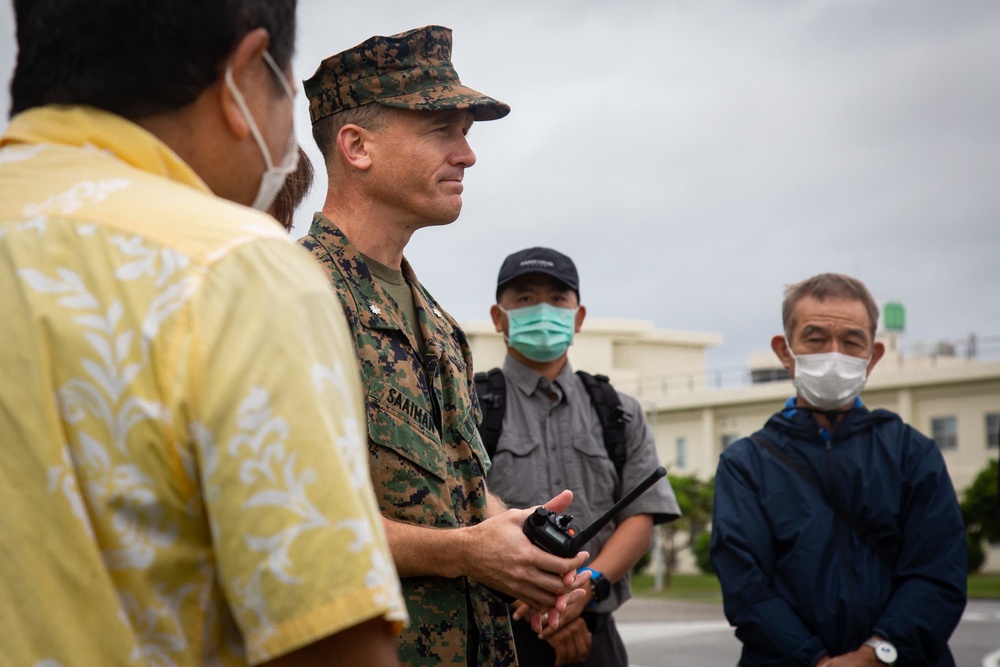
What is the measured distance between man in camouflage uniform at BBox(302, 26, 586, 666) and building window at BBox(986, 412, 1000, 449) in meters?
44.0

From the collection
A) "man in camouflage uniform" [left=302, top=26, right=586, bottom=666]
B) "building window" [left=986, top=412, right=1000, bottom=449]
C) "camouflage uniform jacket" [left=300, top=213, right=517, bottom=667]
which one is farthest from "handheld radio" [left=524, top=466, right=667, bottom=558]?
"building window" [left=986, top=412, right=1000, bottom=449]

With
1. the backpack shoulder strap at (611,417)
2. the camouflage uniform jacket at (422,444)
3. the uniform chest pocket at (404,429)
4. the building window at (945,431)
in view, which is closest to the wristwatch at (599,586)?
the backpack shoulder strap at (611,417)

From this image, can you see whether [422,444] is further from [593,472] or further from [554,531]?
[593,472]

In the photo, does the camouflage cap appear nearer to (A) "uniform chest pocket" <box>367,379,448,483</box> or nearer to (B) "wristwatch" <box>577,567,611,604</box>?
(A) "uniform chest pocket" <box>367,379,448,483</box>

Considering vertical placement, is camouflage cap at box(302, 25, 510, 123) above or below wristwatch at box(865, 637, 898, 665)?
above

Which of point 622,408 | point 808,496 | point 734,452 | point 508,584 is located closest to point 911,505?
point 808,496

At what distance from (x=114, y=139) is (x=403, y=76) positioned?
76.1 inches

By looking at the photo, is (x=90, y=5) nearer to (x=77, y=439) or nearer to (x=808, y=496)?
(x=77, y=439)

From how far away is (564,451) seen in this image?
5035 mm

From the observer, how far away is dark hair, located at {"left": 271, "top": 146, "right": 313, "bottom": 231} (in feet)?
11.8

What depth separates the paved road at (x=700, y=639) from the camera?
44.6 ft

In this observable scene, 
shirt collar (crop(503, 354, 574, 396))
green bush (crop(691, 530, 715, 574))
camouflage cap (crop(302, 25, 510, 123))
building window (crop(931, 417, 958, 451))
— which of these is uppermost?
camouflage cap (crop(302, 25, 510, 123))

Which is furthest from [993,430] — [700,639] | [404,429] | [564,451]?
[404,429]

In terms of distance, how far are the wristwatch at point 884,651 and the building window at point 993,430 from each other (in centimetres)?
4276
